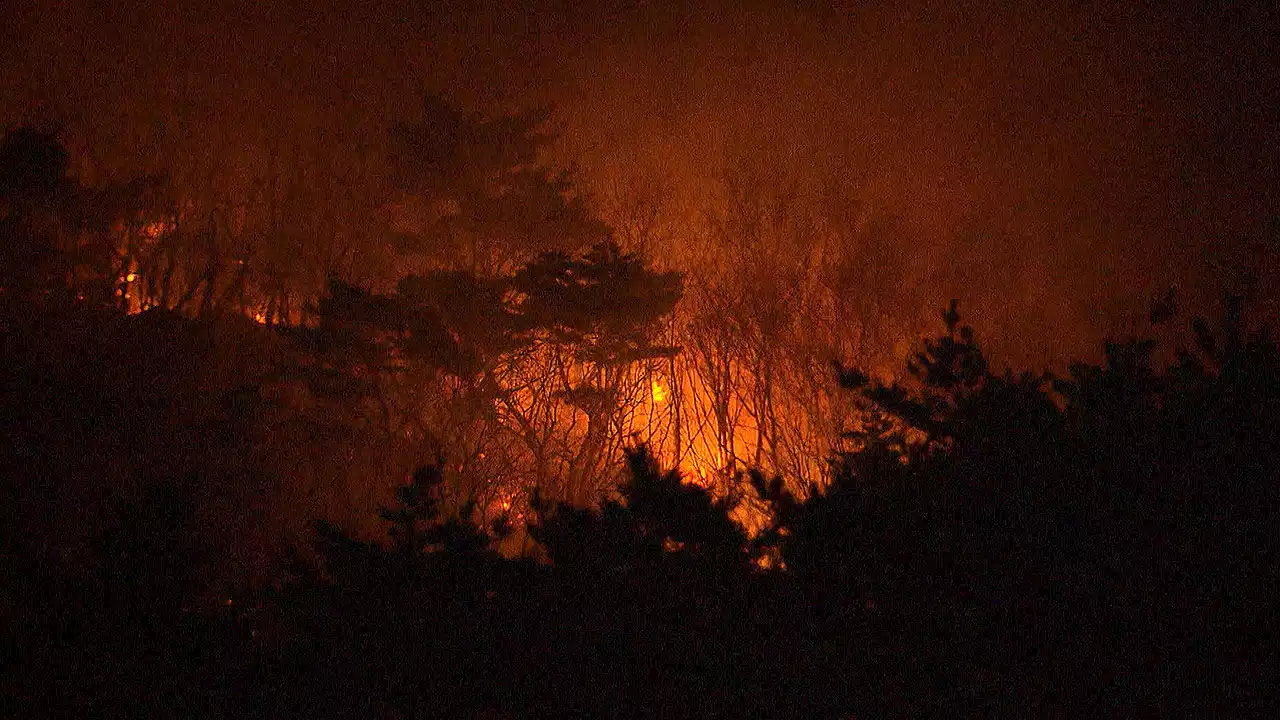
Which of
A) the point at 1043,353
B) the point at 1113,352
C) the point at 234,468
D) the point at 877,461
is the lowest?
the point at 877,461

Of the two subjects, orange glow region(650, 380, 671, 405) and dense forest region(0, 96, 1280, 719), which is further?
orange glow region(650, 380, 671, 405)

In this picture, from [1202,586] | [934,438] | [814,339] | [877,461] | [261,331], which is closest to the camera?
[1202,586]

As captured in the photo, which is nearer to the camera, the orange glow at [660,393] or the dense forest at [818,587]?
the dense forest at [818,587]

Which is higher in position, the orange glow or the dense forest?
the orange glow

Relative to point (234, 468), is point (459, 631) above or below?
below

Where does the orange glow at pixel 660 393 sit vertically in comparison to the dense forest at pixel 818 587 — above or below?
above

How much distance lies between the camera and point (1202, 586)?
3.08m

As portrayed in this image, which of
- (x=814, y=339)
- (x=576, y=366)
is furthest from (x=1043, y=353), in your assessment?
(x=576, y=366)

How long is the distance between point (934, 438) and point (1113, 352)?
94 centimetres

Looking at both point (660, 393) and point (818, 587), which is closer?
point (818, 587)

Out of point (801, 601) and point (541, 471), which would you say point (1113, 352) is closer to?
point (801, 601)

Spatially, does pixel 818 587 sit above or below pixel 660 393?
below

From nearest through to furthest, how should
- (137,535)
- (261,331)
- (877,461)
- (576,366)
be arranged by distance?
(877,461), (137,535), (261,331), (576,366)

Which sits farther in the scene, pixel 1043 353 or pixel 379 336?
pixel 1043 353
